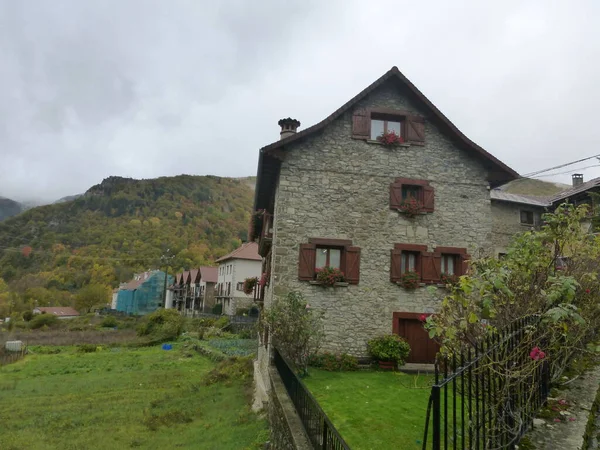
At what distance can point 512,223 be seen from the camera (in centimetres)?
2598

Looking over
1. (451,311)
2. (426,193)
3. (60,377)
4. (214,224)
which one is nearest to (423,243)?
(426,193)

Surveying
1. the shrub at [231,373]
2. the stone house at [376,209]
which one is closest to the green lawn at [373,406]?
the stone house at [376,209]

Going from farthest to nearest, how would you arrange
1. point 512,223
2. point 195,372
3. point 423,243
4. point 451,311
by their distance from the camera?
1. point 512,223
2. point 195,372
3. point 423,243
4. point 451,311

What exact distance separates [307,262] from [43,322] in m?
55.5

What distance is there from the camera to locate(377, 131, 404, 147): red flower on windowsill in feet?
46.4

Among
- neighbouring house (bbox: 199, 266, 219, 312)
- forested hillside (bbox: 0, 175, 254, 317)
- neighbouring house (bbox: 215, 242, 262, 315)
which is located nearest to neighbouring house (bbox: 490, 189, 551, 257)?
neighbouring house (bbox: 215, 242, 262, 315)

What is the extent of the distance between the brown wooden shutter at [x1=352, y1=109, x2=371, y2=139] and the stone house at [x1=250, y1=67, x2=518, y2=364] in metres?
0.03

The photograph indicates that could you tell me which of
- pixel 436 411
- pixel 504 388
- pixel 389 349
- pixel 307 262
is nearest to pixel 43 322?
pixel 307 262

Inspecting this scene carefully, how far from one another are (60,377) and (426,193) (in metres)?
21.8

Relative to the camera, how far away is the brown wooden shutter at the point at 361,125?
14.1 meters

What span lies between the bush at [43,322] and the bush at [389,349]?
56089 mm

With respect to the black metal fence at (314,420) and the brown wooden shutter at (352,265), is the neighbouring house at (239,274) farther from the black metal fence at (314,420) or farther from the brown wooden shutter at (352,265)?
the black metal fence at (314,420)

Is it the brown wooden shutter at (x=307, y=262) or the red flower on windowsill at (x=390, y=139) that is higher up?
the red flower on windowsill at (x=390, y=139)

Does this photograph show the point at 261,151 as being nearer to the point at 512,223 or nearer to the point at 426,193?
the point at 426,193
